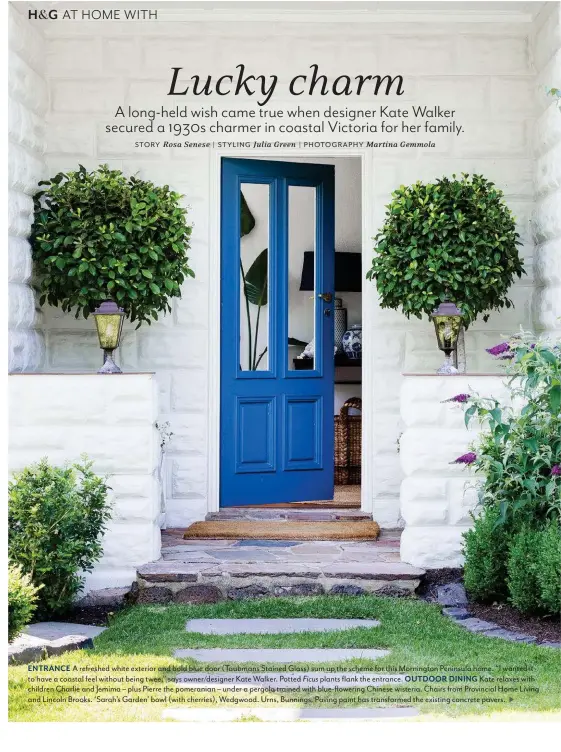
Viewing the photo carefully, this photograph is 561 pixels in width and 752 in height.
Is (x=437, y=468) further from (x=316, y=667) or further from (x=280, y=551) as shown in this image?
(x=316, y=667)

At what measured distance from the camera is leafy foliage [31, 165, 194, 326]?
17.5 feet

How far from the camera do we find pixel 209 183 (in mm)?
6094

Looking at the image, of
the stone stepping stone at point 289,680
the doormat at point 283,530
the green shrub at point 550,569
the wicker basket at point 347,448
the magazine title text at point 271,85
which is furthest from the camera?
the wicker basket at point 347,448

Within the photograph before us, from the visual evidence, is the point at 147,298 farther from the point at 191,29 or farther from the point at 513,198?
the point at 513,198

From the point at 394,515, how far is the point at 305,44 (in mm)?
2921

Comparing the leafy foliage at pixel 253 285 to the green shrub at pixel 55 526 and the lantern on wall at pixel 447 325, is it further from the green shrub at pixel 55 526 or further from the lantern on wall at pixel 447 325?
the green shrub at pixel 55 526

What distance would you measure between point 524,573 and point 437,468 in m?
0.87

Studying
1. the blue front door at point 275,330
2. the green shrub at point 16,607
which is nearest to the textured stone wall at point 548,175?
the blue front door at point 275,330

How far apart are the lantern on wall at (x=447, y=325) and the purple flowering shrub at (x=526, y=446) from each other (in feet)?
2.39

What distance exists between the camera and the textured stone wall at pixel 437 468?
5.11 metres

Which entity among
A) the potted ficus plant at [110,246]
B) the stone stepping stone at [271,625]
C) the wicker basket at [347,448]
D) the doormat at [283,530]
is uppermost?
the potted ficus plant at [110,246]

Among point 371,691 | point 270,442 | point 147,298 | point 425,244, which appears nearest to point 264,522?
point 270,442

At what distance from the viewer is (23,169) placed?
18.0ft
